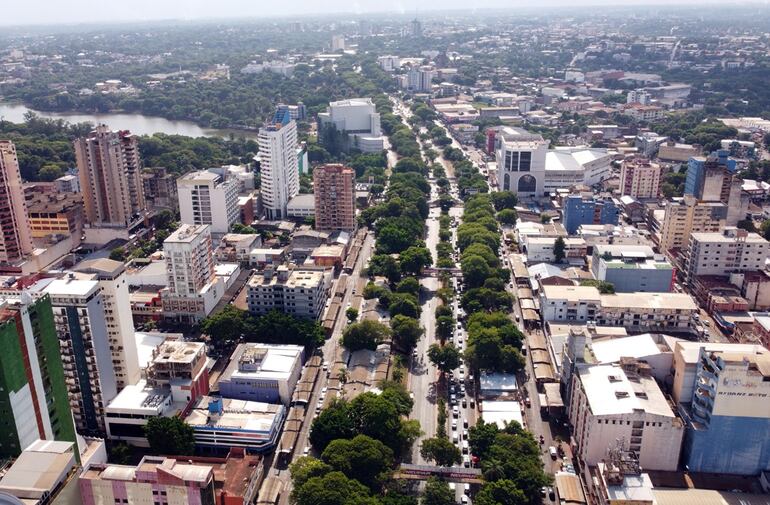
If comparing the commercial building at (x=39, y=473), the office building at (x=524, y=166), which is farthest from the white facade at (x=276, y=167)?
the commercial building at (x=39, y=473)

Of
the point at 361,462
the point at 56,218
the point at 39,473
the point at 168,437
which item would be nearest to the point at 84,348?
the point at 168,437

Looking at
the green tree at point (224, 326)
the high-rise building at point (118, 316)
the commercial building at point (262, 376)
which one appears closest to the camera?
the high-rise building at point (118, 316)

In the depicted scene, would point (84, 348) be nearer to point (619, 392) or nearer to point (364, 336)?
point (364, 336)

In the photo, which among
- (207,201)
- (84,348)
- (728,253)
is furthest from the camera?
(207,201)

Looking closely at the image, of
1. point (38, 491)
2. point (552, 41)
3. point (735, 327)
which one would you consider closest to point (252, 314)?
point (38, 491)

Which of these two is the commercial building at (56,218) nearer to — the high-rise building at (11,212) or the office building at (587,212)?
the high-rise building at (11,212)
